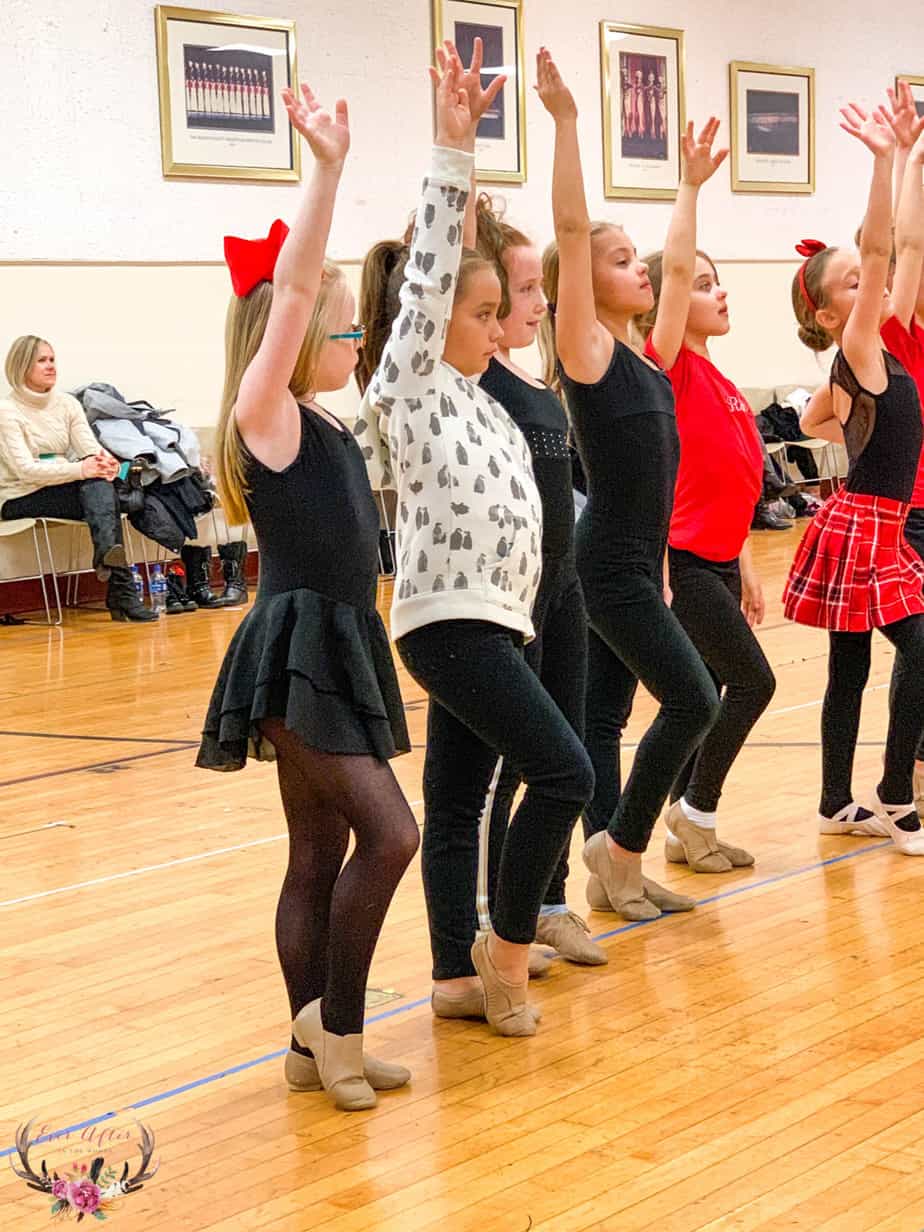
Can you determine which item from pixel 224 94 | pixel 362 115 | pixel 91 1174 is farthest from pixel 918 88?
pixel 91 1174

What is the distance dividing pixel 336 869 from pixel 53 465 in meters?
6.23

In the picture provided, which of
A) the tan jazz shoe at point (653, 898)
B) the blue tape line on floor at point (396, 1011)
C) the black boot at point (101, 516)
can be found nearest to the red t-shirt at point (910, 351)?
the blue tape line on floor at point (396, 1011)

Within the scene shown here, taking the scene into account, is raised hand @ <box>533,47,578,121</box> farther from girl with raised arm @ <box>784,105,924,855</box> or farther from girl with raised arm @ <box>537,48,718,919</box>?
girl with raised arm @ <box>784,105,924,855</box>

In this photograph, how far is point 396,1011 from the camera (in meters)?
3.00

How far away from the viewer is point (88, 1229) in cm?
218

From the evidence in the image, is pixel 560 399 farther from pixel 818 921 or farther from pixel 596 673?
pixel 818 921

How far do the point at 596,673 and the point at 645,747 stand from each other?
286 mm

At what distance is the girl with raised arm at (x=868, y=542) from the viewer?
152 inches

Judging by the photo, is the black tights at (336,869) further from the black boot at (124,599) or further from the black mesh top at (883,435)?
the black boot at (124,599)

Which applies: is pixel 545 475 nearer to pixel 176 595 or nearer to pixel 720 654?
pixel 720 654

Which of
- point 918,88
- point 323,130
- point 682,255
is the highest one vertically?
point 918,88

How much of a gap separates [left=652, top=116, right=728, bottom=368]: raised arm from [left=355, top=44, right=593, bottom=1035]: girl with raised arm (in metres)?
0.83

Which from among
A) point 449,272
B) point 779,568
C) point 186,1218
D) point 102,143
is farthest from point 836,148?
point 186,1218

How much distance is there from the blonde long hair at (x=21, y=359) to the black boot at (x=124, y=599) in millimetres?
1039
